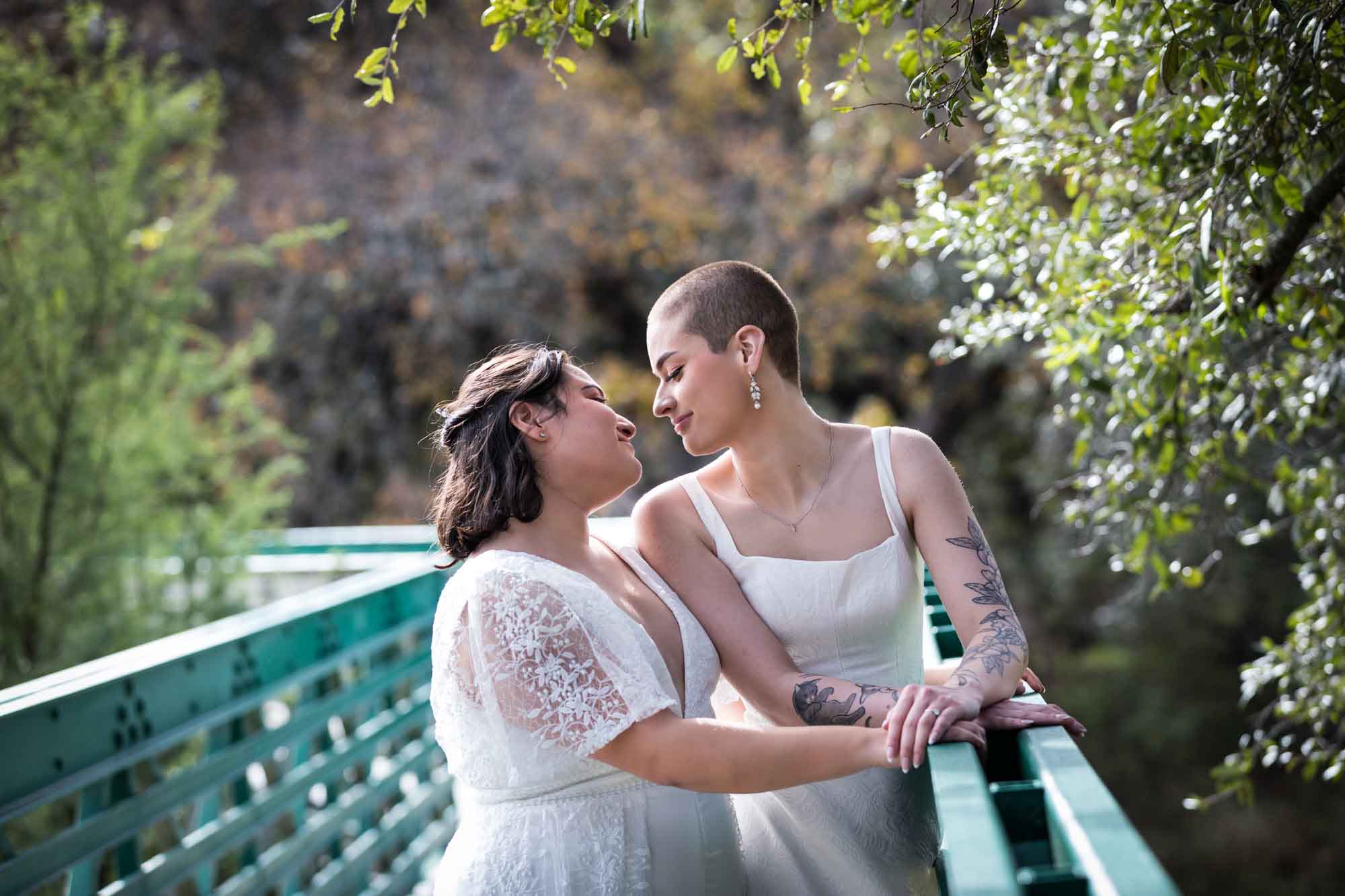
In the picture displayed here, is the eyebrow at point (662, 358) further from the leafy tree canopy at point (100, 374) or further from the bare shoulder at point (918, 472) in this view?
the leafy tree canopy at point (100, 374)

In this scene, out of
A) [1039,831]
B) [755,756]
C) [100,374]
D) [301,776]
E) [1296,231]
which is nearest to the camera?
[1039,831]

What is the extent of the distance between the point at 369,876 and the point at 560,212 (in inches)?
236

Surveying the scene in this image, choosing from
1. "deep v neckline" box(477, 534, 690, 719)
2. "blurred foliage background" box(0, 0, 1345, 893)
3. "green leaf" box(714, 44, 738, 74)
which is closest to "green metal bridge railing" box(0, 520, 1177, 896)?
"deep v neckline" box(477, 534, 690, 719)

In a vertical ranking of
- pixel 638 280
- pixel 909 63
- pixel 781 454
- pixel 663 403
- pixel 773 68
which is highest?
pixel 638 280

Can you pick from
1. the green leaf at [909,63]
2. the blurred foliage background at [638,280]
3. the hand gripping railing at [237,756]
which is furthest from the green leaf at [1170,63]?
the blurred foliage background at [638,280]

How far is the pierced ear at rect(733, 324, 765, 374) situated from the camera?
2.22 meters

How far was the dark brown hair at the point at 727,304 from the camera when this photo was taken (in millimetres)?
2221

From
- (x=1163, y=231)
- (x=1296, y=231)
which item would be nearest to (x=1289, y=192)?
(x=1296, y=231)

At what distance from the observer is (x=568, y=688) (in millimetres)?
1789

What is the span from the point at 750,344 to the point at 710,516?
34cm

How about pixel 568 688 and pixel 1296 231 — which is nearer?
pixel 568 688

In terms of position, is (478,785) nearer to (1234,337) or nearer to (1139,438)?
(1139,438)

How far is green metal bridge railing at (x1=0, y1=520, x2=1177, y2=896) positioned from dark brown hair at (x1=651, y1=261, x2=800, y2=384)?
66 cm

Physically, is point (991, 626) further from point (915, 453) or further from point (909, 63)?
point (909, 63)
